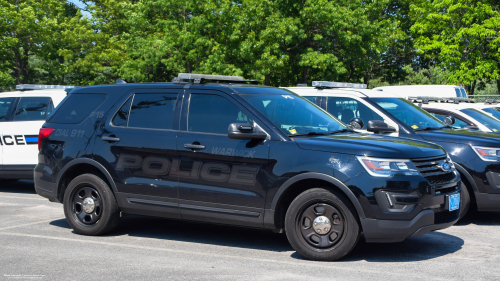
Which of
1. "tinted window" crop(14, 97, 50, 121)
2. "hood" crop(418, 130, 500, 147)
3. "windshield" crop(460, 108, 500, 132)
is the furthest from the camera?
"windshield" crop(460, 108, 500, 132)

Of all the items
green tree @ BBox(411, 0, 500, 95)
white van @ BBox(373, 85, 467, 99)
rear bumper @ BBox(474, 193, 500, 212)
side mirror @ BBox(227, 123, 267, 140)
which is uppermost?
green tree @ BBox(411, 0, 500, 95)

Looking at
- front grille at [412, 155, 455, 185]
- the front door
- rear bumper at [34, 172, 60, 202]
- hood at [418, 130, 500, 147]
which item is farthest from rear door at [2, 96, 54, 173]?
front grille at [412, 155, 455, 185]

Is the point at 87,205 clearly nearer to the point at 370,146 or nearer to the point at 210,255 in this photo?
the point at 210,255

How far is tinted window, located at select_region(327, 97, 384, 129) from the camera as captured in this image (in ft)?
29.9

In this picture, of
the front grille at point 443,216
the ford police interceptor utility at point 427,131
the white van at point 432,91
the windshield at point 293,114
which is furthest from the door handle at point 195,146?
the white van at point 432,91

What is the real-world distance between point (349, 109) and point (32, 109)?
19.1 ft

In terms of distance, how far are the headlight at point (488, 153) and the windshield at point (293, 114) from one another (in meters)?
2.31

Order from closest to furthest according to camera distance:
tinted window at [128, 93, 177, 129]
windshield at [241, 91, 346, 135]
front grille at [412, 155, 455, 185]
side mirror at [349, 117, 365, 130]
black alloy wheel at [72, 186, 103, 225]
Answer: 1. front grille at [412, 155, 455, 185]
2. windshield at [241, 91, 346, 135]
3. tinted window at [128, 93, 177, 129]
4. black alloy wheel at [72, 186, 103, 225]
5. side mirror at [349, 117, 365, 130]

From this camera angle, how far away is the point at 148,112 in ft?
21.7

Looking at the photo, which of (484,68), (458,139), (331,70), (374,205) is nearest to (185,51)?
(331,70)

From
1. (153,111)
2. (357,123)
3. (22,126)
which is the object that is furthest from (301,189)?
(22,126)

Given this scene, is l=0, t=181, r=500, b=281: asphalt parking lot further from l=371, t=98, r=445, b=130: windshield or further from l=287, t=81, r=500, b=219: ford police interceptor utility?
l=371, t=98, r=445, b=130: windshield

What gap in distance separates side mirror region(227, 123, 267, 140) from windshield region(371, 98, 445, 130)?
3690mm

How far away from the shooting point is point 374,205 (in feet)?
17.4
